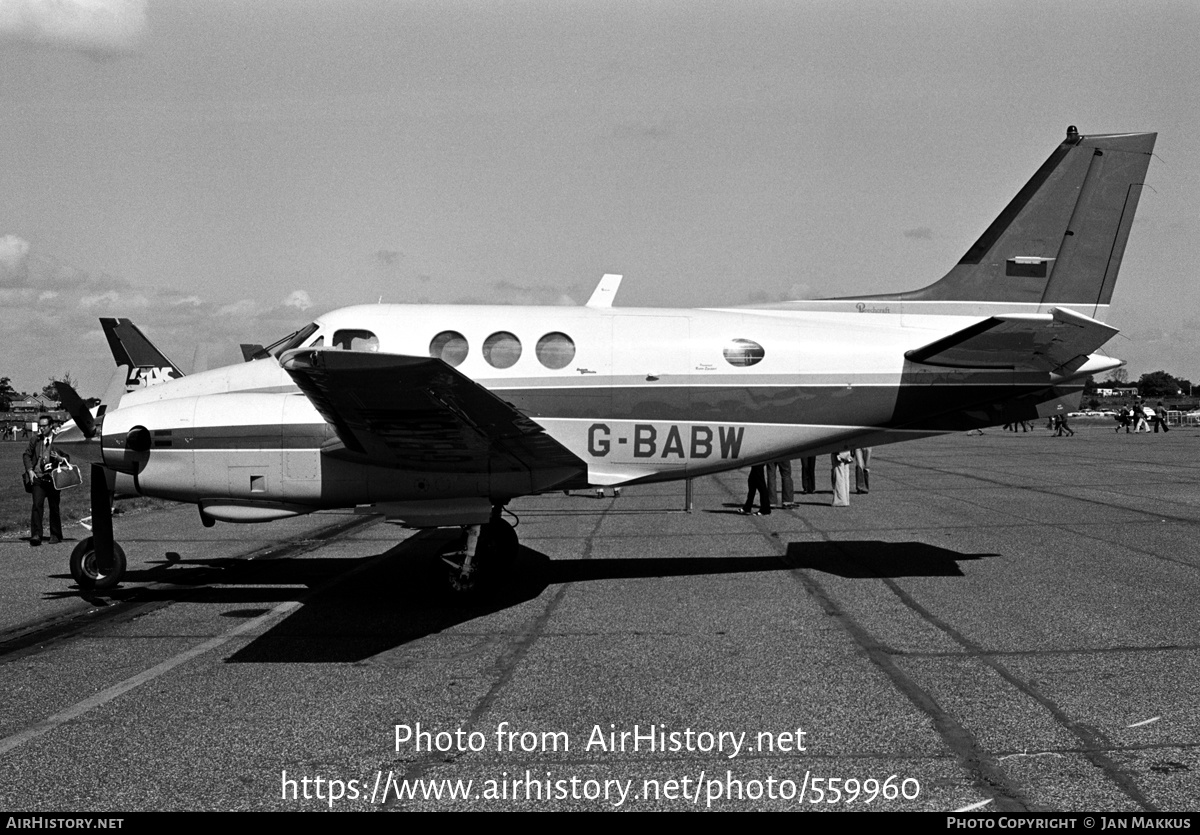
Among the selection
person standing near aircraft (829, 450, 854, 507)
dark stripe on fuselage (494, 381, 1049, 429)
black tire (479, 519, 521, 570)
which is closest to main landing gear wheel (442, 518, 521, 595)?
black tire (479, 519, 521, 570)

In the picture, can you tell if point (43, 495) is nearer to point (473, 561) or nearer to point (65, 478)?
point (65, 478)

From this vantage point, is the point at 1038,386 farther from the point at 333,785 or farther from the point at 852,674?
the point at 333,785

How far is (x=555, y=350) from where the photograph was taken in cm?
1084

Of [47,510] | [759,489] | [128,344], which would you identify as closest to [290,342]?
[759,489]

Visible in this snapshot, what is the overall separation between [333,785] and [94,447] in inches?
265

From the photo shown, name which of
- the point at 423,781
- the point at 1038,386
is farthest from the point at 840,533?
the point at 423,781

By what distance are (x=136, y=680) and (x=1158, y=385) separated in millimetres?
201231

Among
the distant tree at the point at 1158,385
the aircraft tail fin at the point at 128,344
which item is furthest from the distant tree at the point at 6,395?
the distant tree at the point at 1158,385

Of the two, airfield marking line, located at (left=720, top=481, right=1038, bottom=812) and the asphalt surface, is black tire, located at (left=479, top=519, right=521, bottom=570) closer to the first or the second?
the asphalt surface

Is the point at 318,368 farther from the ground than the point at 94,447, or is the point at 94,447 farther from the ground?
the point at 318,368

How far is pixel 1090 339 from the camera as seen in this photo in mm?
10469

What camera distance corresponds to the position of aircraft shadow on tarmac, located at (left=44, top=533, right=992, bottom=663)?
28.7 ft

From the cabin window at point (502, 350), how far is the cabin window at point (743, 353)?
236cm

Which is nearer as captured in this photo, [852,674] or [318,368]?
[852,674]
